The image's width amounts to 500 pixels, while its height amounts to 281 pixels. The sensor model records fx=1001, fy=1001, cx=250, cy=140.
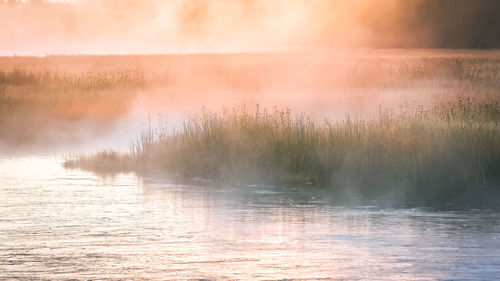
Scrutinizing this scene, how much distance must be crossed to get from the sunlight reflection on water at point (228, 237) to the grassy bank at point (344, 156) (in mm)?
1614

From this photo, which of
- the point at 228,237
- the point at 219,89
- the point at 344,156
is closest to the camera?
the point at 228,237

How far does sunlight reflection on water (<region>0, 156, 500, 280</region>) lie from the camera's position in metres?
12.0

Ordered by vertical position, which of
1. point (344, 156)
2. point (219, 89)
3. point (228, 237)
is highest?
point (219, 89)

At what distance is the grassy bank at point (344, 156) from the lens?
66.9 ft

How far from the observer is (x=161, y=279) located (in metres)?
11.5

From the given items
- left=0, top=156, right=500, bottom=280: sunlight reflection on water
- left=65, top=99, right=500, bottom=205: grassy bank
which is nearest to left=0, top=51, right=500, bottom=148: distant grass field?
left=65, top=99, right=500, bottom=205: grassy bank

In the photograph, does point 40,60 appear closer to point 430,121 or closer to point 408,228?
point 430,121

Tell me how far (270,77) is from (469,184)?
34.9 meters

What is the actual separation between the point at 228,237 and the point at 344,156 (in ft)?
25.6

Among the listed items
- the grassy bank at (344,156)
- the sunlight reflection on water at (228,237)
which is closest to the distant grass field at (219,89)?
the grassy bank at (344,156)

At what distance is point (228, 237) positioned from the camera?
47.2ft

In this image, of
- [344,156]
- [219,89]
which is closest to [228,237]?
[344,156]

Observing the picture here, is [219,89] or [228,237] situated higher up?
[219,89]

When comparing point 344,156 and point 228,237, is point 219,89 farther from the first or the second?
point 228,237
